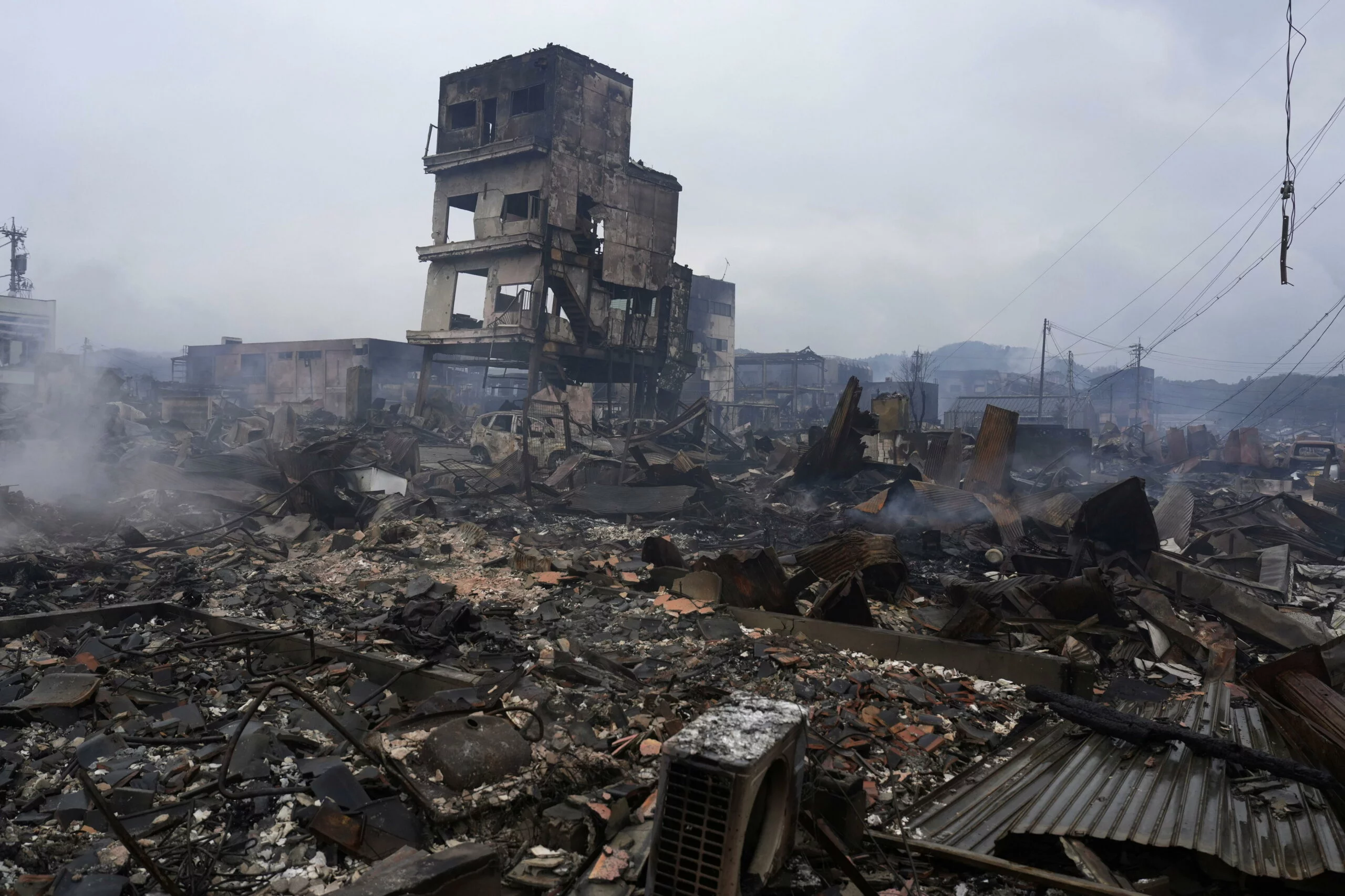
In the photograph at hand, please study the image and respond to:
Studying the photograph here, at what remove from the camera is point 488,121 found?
23078mm

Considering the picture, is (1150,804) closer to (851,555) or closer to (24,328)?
(851,555)

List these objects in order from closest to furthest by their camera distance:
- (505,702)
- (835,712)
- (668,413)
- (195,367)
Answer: (505,702)
(835,712)
(668,413)
(195,367)

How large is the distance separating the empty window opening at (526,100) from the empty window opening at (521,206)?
8.17ft

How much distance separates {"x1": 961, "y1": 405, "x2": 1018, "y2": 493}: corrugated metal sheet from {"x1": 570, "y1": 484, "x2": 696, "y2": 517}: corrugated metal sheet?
14.8 feet

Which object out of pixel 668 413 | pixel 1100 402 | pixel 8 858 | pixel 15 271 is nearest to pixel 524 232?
pixel 668 413

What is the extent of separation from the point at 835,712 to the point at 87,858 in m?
3.68

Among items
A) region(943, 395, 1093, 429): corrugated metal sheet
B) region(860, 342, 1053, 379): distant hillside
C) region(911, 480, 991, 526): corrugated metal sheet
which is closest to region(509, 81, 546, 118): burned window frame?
region(911, 480, 991, 526): corrugated metal sheet

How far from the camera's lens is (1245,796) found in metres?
2.93

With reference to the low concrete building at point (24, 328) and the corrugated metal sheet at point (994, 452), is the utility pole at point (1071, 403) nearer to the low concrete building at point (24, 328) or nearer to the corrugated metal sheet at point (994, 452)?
the corrugated metal sheet at point (994, 452)

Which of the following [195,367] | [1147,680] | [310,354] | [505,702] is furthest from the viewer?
A: [195,367]

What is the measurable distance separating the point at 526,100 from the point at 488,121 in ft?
5.21

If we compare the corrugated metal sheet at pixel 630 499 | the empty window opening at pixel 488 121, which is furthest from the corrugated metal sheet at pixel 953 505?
the empty window opening at pixel 488 121

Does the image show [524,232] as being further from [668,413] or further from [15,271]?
[15,271]

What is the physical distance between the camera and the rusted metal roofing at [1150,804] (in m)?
2.56
